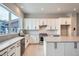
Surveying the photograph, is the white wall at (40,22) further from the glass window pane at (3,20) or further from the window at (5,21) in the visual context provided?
the glass window pane at (3,20)

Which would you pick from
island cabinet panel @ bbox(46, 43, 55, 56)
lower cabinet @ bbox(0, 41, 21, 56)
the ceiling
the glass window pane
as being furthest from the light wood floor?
the ceiling

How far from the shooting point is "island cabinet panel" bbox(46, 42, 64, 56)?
4.00m

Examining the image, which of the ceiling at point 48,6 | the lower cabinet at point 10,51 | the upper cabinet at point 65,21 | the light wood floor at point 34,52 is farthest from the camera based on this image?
the upper cabinet at point 65,21

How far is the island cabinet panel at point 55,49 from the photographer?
3998 millimetres

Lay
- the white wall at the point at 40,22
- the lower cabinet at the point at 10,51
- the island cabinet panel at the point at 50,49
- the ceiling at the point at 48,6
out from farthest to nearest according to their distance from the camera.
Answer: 1. the white wall at the point at 40,22
2. the ceiling at the point at 48,6
3. the island cabinet panel at the point at 50,49
4. the lower cabinet at the point at 10,51

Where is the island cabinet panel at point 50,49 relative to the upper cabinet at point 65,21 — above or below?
below

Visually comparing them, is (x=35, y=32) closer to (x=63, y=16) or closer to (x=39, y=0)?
(x=63, y=16)

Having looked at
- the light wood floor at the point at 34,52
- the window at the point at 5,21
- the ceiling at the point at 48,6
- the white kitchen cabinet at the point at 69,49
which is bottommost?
the light wood floor at the point at 34,52

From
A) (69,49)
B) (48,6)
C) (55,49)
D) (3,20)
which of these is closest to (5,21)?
(3,20)

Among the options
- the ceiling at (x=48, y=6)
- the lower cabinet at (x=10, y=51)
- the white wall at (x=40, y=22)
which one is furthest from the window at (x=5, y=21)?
the white wall at (x=40, y=22)

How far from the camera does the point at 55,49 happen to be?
4039 millimetres

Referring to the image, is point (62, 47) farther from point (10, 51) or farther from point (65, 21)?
point (65, 21)

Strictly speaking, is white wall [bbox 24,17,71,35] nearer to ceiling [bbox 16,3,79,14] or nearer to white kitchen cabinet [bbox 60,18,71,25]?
white kitchen cabinet [bbox 60,18,71,25]

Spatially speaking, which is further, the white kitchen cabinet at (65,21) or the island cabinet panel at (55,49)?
the white kitchen cabinet at (65,21)
